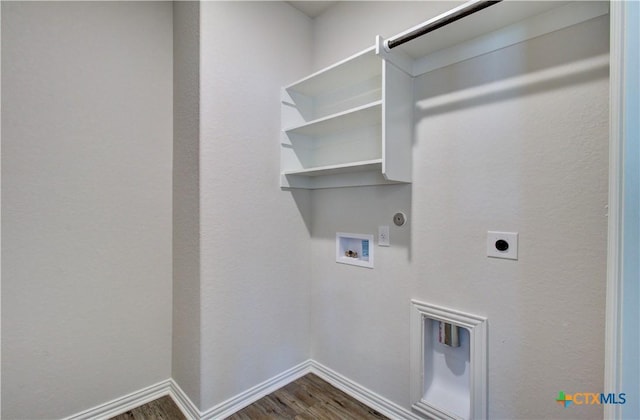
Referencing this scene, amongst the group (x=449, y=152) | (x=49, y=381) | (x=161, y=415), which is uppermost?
(x=449, y=152)

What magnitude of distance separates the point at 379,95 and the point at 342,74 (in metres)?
0.25

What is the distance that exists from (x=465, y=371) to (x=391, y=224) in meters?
0.80

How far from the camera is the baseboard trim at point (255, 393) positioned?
1.56 m

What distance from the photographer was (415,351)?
147 centimetres

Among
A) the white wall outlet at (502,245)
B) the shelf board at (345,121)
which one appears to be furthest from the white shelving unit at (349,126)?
the white wall outlet at (502,245)

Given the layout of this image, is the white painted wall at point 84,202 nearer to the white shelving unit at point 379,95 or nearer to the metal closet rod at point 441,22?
the white shelving unit at point 379,95

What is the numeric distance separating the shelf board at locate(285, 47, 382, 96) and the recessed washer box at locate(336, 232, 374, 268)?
3.14ft

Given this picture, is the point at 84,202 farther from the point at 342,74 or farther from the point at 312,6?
the point at 312,6

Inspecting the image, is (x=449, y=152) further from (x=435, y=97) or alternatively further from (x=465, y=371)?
(x=465, y=371)

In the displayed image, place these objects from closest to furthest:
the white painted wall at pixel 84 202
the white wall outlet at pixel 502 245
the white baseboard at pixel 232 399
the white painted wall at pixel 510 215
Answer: the white painted wall at pixel 510 215, the white wall outlet at pixel 502 245, the white painted wall at pixel 84 202, the white baseboard at pixel 232 399

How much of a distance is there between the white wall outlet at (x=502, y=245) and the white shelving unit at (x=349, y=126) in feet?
1.59

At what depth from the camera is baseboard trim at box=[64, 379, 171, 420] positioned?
1534 mm

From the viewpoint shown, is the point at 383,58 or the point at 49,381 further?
the point at 49,381

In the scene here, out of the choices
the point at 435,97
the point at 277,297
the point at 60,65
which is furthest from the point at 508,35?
the point at 60,65
